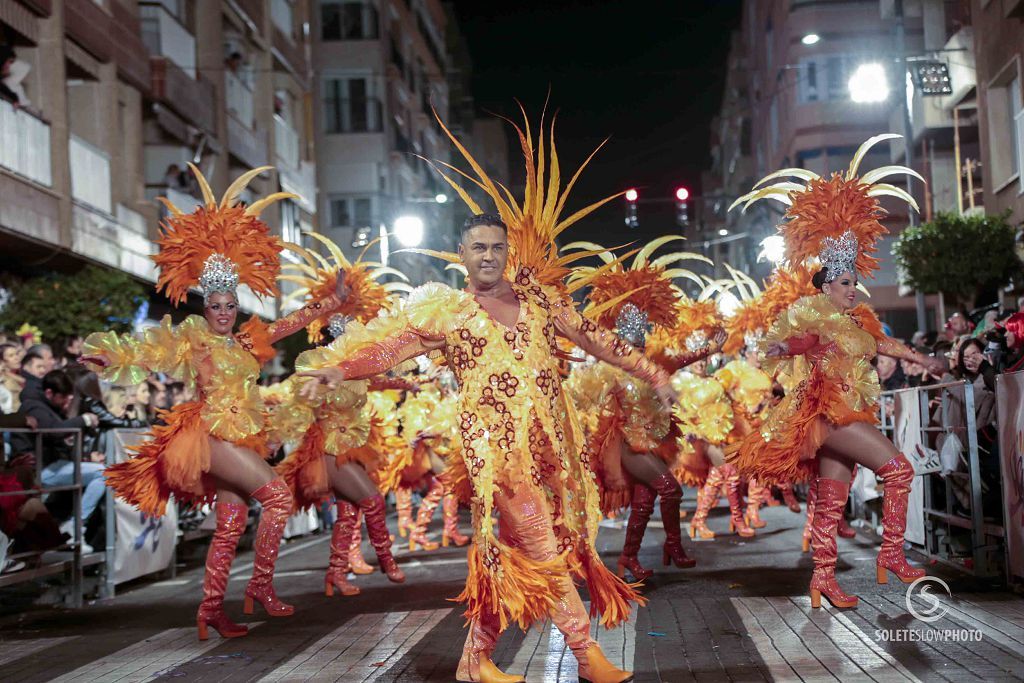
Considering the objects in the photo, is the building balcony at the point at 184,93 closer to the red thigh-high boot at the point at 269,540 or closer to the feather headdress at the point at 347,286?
the feather headdress at the point at 347,286

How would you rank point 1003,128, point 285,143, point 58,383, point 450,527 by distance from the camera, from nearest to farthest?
point 58,383 → point 450,527 → point 1003,128 → point 285,143

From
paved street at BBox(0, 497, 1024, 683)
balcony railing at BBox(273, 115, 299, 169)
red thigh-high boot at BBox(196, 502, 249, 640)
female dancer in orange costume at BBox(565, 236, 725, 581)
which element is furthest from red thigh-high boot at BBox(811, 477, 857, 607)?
balcony railing at BBox(273, 115, 299, 169)

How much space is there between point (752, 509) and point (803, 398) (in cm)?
628

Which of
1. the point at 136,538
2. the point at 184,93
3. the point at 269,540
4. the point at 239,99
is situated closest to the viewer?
the point at 269,540

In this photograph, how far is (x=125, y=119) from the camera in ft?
79.5

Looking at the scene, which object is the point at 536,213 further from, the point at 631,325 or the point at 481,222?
the point at 631,325

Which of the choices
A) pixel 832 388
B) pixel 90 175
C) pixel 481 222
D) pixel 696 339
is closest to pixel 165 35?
pixel 90 175

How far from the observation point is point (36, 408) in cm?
1114

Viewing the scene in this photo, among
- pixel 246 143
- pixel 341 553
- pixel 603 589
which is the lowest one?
pixel 341 553

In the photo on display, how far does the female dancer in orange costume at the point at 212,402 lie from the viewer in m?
8.53

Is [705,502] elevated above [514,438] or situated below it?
below

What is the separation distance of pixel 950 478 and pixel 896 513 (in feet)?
7.42

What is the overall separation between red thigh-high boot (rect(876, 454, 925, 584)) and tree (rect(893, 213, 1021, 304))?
12.5 m

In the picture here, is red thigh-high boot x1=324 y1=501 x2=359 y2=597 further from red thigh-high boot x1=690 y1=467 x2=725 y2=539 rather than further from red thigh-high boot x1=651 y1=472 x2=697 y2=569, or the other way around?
red thigh-high boot x1=690 y1=467 x2=725 y2=539
